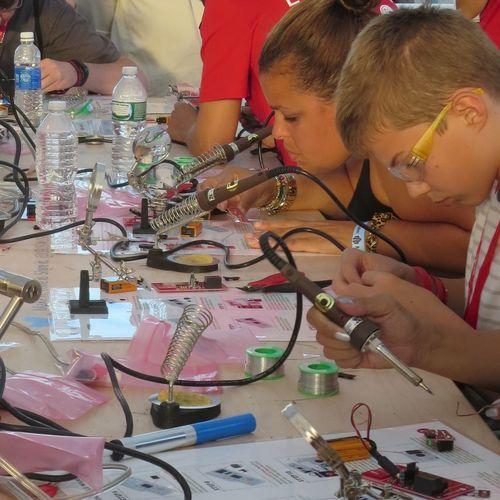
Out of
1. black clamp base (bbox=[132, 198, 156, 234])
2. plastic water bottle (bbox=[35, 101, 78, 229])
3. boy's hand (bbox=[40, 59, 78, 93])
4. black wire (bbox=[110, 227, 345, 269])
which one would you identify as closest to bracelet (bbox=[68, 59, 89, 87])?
boy's hand (bbox=[40, 59, 78, 93])

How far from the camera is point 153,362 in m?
1.32

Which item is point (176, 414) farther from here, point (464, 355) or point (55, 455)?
point (464, 355)

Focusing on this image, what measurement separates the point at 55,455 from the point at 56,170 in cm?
117

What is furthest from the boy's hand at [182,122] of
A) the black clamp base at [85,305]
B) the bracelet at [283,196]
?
the black clamp base at [85,305]

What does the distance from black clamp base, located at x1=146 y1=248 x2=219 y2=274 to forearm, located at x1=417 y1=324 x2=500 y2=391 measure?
51cm

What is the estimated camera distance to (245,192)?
6.71 ft

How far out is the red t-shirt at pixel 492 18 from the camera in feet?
9.25

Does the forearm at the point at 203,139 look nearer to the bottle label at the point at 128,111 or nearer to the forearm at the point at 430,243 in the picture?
the bottle label at the point at 128,111

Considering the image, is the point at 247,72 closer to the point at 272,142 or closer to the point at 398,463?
the point at 272,142

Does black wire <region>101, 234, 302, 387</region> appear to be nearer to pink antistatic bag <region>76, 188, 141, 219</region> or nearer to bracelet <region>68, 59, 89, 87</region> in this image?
pink antistatic bag <region>76, 188, 141, 219</region>

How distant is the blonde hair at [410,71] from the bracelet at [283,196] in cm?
77

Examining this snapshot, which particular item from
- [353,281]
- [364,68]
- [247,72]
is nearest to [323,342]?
[353,281]

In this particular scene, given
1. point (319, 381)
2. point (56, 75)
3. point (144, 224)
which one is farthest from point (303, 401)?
point (56, 75)

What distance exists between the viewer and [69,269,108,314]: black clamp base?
4.95 ft
